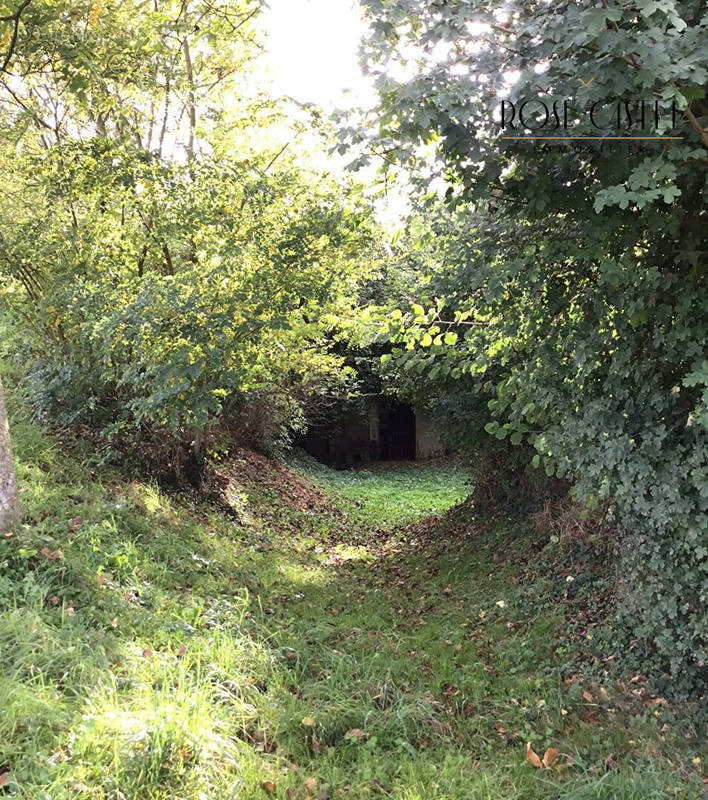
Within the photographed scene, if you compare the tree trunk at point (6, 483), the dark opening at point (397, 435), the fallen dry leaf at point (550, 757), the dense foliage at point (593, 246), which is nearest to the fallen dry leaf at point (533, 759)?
the fallen dry leaf at point (550, 757)

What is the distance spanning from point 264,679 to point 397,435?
17159 millimetres

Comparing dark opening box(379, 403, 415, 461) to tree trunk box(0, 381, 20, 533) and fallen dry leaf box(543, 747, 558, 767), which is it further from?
fallen dry leaf box(543, 747, 558, 767)

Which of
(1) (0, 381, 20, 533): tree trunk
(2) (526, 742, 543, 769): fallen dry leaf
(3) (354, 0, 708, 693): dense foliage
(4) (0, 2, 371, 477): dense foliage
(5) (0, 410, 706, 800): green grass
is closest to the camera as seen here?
(3) (354, 0, 708, 693): dense foliage

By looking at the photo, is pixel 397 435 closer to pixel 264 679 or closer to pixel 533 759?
pixel 264 679

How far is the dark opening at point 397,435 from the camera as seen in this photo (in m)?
20.3

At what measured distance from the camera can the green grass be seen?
261 centimetres

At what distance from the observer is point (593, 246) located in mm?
2797

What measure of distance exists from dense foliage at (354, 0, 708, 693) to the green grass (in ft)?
2.55

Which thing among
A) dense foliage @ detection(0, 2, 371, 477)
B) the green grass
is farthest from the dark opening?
the green grass

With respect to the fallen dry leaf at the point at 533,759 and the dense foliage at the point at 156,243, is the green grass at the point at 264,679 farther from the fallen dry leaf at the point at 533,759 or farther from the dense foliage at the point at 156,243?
the dense foliage at the point at 156,243

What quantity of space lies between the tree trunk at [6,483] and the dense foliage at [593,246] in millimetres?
2742

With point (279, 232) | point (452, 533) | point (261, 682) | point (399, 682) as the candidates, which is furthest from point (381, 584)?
point (279, 232)

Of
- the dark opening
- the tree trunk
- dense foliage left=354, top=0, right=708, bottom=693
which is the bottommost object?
the dark opening

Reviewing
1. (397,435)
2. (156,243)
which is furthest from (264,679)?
(397,435)
